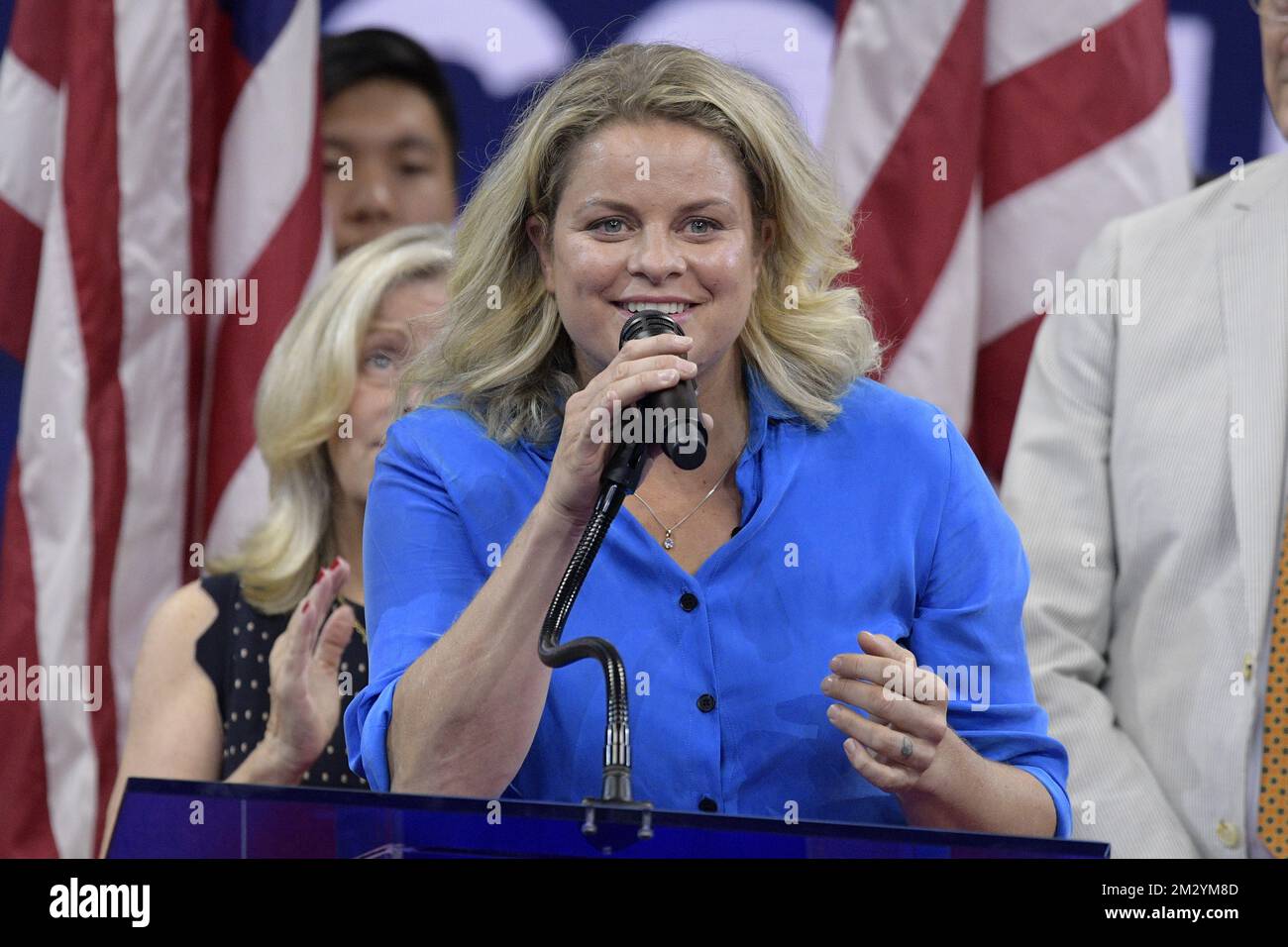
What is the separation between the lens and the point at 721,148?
1911mm

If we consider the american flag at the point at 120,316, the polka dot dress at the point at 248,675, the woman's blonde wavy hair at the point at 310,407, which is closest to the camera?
the polka dot dress at the point at 248,675

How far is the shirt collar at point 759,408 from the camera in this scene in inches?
78.9

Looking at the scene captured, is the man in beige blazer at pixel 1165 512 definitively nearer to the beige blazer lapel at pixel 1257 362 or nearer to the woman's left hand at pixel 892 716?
the beige blazer lapel at pixel 1257 362

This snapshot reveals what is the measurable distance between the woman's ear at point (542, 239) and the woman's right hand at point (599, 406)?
14.9 inches

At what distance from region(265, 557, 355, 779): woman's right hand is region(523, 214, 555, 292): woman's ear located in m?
0.58

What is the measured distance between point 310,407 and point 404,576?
1.06 metres

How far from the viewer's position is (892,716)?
1.66 metres

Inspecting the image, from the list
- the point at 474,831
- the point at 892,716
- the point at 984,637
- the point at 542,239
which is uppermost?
the point at 542,239

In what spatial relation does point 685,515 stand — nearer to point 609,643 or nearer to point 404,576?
point 404,576

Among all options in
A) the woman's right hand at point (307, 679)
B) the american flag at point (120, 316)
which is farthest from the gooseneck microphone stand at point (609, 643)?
the american flag at point (120, 316)

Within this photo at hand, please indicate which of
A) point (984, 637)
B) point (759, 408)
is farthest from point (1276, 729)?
point (759, 408)

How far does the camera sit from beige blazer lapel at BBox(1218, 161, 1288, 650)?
2.48m

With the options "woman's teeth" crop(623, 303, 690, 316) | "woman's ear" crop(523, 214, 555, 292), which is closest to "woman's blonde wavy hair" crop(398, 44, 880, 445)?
"woman's ear" crop(523, 214, 555, 292)
